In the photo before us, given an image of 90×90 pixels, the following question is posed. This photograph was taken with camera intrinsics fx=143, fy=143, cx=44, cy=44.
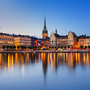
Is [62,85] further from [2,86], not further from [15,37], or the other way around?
[15,37]

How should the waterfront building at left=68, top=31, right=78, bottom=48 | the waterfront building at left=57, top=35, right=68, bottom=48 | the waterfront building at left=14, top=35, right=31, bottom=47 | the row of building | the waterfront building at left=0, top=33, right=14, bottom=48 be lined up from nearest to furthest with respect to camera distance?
the waterfront building at left=0, top=33, right=14, bottom=48 < the row of building < the waterfront building at left=68, top=31, right=78, bottom=48 < the waterfront building at left=57, top=35, right=68, bottom=48 < the waterfront building at left=14, top=35, right=31, bottom=47

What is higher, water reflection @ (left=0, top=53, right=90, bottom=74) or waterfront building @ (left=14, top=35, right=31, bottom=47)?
waterfront building @ (left=14, top=35, right=31, bottom=47)

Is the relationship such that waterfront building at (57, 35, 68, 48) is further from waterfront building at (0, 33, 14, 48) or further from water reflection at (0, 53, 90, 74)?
water reflection at (0, 53, 90, 74)

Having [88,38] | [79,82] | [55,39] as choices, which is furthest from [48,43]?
[79,82]

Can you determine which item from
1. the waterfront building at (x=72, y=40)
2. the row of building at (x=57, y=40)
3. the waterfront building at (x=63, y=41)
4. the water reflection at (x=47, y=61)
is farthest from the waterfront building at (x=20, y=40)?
the water reflection at (x=47, y=61)

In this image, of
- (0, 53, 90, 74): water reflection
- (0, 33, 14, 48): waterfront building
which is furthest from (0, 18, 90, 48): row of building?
(0, 53, 90, 74): water reflection

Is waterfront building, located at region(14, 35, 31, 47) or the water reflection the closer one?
the water reflection

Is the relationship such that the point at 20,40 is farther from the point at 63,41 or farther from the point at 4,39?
the point at 63,41

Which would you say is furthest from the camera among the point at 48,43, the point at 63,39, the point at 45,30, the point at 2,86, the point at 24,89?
the point at 45,30

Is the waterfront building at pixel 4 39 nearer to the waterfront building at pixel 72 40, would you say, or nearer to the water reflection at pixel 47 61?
the waterfront building at pixel 72 40

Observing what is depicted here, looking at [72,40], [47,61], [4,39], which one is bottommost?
[47,61]

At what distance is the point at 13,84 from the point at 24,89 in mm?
1775

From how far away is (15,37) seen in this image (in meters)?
127

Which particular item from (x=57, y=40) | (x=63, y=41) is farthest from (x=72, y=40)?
(x=57, y=40)
